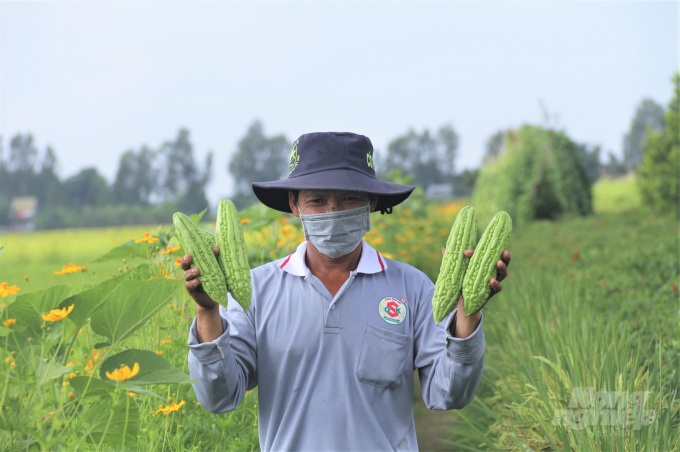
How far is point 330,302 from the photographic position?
2.53 m

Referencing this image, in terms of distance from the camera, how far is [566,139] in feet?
63.8

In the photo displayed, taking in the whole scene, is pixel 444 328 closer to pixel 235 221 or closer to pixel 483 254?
A: pixel 483 254

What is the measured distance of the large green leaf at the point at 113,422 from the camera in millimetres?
2137

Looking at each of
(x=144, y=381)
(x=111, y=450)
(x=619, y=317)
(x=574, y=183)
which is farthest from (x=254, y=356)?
(x=574, y=183)

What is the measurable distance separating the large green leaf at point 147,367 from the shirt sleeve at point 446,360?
1.13 meters

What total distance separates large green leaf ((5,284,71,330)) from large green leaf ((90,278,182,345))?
0.20 meters

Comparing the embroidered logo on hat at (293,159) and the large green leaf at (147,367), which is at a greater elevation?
the embroidered logo on hat at (293,159)

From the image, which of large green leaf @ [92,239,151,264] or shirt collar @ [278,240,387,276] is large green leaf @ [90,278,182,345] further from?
large green leaf @ [92,239,151,264]

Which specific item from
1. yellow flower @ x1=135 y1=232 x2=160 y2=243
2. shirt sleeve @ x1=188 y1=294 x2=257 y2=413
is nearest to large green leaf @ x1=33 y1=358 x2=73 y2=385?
shirt sleeve @ x1=188 y1=294 x2=257 y2=413

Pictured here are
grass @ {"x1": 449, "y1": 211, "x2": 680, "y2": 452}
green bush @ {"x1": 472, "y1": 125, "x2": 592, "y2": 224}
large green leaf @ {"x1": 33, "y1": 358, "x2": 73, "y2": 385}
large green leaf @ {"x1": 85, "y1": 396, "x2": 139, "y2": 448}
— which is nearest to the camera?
large green leaf @ {"x1": 33, "y1": 358, "x2": 73, "y2": 385}

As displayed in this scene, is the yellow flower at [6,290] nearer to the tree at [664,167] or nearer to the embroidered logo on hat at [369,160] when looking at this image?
the embroidered logo on hat at [369,160]

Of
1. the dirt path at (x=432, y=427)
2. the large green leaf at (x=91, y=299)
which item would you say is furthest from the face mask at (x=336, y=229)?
the dirt path at (x=432, y=427)

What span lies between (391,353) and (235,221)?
961mm

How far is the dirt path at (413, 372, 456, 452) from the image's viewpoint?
15.7ft
